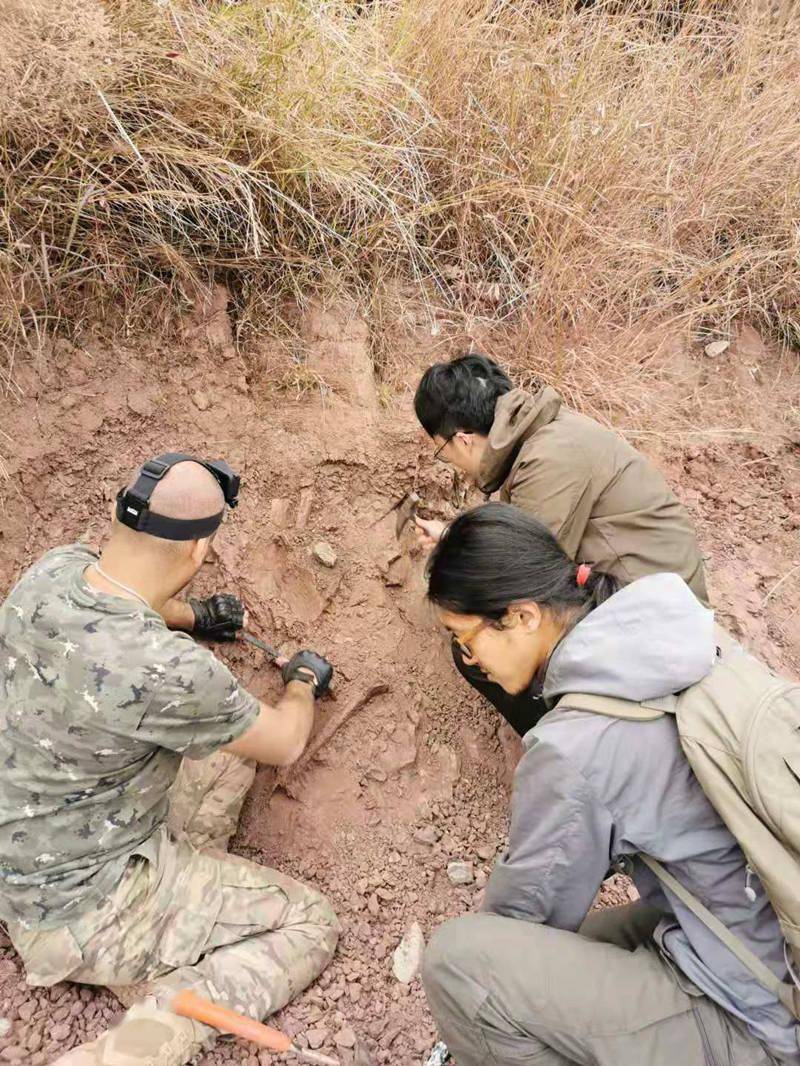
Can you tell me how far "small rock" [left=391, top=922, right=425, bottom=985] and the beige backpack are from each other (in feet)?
3.24

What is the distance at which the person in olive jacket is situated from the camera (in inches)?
91.0

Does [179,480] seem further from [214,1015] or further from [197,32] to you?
[197,32]

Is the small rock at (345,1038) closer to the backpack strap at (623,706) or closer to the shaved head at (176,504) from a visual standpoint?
the backpack strap at (623,706)

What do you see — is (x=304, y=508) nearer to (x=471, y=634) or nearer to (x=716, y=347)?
(x=471, y=634)

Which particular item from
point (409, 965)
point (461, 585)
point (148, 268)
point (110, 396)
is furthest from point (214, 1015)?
point (148, 268)

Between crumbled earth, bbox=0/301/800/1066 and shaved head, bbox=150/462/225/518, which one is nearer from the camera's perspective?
shaved head, bbox=150/462/225/518

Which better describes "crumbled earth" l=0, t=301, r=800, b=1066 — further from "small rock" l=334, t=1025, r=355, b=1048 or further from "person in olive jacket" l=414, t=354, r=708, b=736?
"person in olive jacket" l=414, t=354, r=708, b=736

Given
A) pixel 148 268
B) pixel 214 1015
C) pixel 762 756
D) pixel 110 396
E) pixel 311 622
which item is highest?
pixel 762 756

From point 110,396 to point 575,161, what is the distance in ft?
7.69

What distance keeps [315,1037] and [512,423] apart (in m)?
1.74

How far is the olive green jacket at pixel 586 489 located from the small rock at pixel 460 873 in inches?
39.6

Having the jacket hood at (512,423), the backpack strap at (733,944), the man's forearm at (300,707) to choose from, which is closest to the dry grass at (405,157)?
the jacket hood at (512,423)

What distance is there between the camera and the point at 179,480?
1.73 m

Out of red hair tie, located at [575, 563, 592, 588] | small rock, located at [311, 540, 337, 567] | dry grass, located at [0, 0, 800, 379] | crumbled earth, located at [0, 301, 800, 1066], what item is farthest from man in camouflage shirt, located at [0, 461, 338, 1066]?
dry grass, located at [0, 0, 800, 379]
